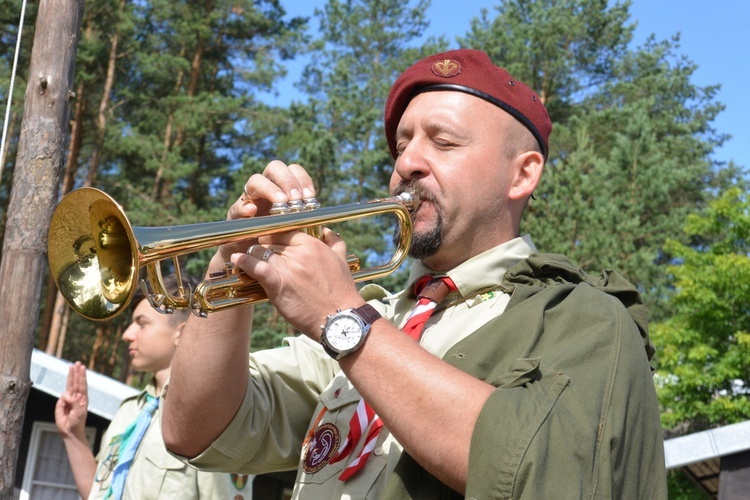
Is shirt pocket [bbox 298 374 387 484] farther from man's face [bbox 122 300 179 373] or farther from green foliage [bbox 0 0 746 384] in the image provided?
green foliage [bbox 0 0 746 384]

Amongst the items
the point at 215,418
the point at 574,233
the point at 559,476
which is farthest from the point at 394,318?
the point at 574,233

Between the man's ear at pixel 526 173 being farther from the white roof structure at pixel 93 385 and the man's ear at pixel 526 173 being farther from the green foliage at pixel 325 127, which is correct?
the green foliage at pixel 325 127

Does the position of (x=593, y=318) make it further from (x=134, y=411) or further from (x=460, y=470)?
(x=134, y=411)

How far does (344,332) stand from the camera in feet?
6.72

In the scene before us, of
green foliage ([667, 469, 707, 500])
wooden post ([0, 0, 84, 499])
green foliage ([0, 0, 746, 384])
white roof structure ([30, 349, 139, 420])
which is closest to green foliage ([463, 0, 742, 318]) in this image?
green foliage ([0, 0, 746, 384])

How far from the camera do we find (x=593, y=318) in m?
2.17

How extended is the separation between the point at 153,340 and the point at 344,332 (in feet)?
10.7

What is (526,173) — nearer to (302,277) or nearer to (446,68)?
(446,68)

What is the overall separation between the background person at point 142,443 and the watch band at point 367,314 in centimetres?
220

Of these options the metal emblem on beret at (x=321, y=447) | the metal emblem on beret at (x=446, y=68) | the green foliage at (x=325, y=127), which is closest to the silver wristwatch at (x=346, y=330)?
the metal emblem on beret at (x=321, y=447)

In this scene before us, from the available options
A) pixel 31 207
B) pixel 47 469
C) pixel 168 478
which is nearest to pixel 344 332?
pixel 31 207

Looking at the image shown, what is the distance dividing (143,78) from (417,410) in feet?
79.3

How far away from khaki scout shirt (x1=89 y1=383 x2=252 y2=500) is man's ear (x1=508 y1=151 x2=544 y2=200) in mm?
2346

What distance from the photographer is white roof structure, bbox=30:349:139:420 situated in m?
7.57
